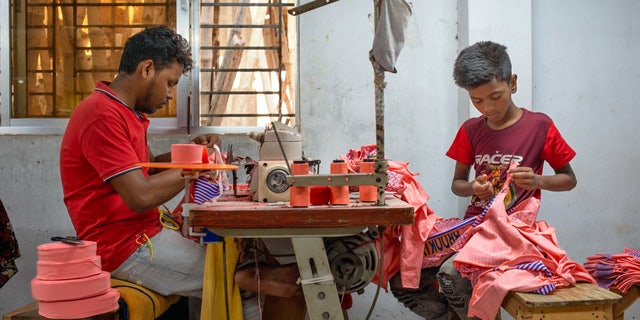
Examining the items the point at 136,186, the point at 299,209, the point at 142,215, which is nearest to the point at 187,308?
the point at 142,215

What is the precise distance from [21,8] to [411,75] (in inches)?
95.3

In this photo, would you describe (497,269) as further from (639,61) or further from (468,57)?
(639,61)

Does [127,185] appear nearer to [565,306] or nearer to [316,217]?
[316,217]

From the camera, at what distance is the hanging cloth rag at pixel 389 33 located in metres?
2.21

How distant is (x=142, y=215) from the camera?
2.79 metres

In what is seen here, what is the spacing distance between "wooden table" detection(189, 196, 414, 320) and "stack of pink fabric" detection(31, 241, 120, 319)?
1.59ft

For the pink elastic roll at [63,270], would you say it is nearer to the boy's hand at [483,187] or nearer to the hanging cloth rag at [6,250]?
the hanging cloth rag at [6,250]

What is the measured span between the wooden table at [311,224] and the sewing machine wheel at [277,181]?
0.44 ft

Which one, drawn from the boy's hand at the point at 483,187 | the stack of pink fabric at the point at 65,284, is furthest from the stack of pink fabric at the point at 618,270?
the stack of pink fabric at the point at 65,284

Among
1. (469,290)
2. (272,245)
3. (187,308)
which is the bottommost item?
(187,308)

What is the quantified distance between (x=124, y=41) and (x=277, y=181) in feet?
6.84

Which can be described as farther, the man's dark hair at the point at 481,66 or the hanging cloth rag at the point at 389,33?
the man's dark hair at the point at 481,66

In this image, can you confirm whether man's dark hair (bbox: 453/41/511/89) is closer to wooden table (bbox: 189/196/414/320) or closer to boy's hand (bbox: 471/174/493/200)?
boy's hand (bbox: 471/174/493/200)

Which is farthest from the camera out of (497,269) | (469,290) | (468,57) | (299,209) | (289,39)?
(289,39)
